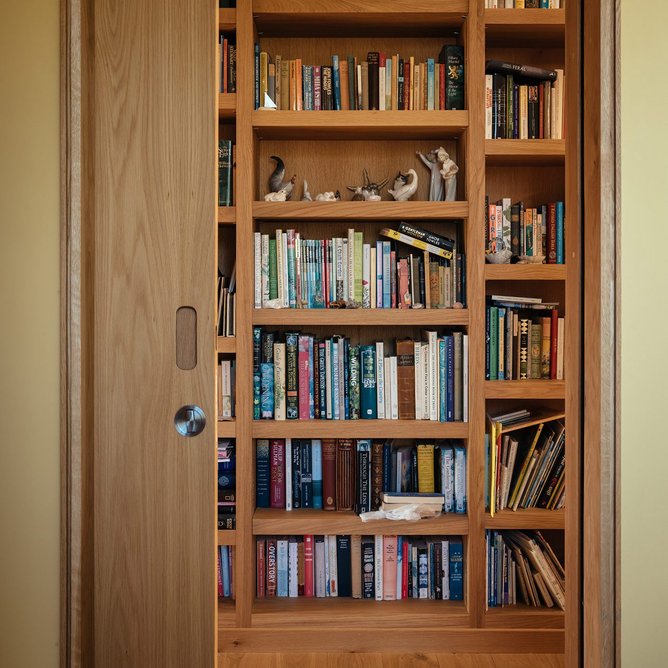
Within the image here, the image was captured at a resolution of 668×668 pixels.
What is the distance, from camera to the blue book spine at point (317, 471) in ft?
9.27

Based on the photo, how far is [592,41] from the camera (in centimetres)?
144

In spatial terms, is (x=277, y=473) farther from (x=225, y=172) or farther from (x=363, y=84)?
(x=363, y=84)

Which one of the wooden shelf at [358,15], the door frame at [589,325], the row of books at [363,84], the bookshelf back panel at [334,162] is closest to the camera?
the door frame at [589,325]

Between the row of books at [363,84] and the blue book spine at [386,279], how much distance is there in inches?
20.0

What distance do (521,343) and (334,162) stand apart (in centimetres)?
100

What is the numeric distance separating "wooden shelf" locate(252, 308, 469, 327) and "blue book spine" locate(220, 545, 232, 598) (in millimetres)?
854

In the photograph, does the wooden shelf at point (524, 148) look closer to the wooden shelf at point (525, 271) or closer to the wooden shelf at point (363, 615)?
the wooden shelf at point (525, 271)

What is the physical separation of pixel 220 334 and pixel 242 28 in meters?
1.09

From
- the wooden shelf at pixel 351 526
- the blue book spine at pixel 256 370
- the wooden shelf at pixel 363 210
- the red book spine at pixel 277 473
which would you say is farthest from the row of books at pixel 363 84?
the wooden shelf at pixel 351 526

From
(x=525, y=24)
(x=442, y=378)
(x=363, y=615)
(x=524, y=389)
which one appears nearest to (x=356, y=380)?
(x=442, y=378)

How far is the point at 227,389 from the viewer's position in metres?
2.78

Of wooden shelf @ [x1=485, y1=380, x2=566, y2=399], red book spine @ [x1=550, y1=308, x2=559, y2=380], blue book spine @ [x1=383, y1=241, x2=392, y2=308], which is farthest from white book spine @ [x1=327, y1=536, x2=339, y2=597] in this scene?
red book spine @ [x1=550, y1=308, x2=559, y2=380]
